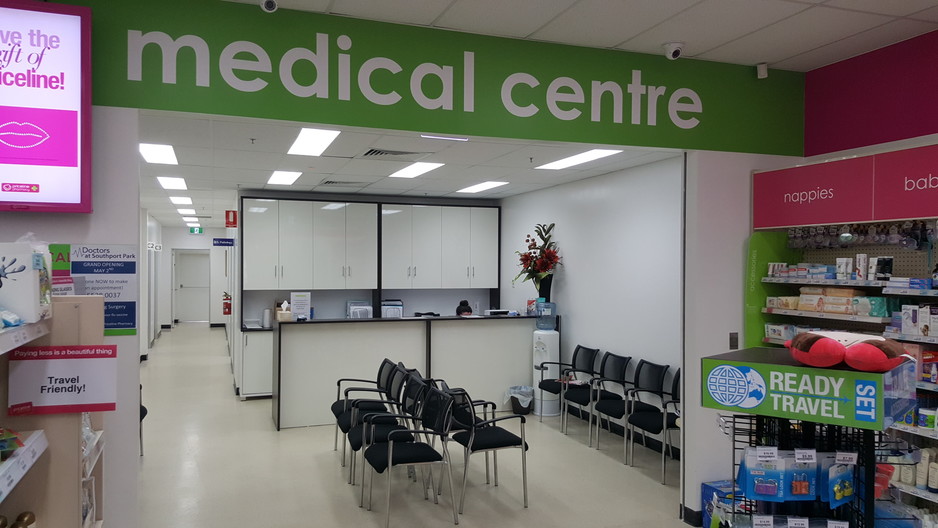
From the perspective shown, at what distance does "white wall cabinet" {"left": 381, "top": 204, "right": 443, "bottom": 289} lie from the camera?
9.12 meters

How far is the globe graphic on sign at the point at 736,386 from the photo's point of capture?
2.13 meters

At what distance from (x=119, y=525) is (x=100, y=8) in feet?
8.26

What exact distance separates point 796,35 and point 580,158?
2.35 metres

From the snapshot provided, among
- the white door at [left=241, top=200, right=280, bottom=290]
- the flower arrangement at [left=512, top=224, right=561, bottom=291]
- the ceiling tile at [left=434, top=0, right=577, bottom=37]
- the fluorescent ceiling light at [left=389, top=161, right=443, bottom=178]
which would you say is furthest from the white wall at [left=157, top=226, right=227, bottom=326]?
the ceiling tile at [left=434, top=0, right=577, bottom=37]

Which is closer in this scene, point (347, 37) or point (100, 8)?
point (100, 8)

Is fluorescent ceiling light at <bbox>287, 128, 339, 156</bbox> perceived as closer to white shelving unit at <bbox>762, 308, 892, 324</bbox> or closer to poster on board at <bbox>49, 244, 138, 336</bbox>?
poster on board at <bbox>49, 244, 138, 336</bbox>

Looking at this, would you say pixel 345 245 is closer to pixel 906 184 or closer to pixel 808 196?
pixel 808 196

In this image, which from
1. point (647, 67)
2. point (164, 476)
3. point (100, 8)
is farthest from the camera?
point (164, 476)

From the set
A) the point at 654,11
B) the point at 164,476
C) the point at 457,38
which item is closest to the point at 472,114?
the point at 457,38

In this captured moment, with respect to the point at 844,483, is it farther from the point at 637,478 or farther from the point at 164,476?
the point at 164,476

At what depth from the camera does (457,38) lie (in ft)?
12.2

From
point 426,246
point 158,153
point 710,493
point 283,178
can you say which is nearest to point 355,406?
point 710,493

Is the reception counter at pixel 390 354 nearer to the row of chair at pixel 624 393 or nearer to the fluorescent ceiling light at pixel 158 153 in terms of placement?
the row of chair at pixel 624 393

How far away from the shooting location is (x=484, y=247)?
948cm
